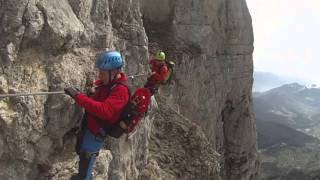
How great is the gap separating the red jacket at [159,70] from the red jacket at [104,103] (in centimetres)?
611

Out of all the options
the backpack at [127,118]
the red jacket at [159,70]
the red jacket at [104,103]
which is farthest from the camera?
the red jacket at [159,70]

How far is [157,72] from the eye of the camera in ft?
56.2

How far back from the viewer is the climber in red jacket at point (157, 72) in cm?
1616

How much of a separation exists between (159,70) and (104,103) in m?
7.67

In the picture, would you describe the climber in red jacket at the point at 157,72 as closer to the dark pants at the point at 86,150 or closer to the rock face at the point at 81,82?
the rock face at the point at 81,82

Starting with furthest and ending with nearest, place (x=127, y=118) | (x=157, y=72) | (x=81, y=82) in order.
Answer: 1. (x=157, y=72)
2. (x=81, y=82)
3. (x=127, y=118)

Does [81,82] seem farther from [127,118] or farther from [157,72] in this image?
[157,72]

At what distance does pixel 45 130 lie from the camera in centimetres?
1049

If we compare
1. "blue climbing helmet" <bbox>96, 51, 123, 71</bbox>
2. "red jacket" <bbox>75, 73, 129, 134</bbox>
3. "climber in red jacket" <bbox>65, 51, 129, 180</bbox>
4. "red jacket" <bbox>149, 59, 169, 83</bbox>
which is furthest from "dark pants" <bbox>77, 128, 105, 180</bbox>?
"red jacket" <bbox>149, 59, 169, 83</bbox>

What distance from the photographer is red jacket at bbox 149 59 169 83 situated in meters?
16.7

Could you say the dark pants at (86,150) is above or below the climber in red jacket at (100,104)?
below

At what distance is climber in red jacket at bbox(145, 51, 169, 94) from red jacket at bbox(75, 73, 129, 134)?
5449mm

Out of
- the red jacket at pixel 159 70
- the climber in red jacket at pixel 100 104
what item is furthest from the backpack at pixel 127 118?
the red jacket at pixel 159 70

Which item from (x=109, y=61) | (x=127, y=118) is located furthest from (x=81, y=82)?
(x=127, y=118)
